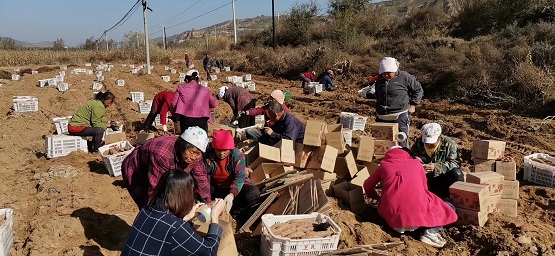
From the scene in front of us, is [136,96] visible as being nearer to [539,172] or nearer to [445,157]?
[445,157]

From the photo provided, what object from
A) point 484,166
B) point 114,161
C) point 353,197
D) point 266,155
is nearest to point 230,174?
point 266,155

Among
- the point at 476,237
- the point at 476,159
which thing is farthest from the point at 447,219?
the point at 476,159

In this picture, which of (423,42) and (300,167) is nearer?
(300,167)

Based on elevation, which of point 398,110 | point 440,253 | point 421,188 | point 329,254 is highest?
point 398,110

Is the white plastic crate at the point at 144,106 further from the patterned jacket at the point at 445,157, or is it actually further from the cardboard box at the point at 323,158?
the patterned jacket at the point at 445,157

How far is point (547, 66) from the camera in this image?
453 inches

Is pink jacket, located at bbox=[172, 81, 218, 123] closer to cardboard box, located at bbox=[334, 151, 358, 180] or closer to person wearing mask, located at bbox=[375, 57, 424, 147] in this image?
cardboard box, located at bbox=[334, 151, 358, 180]

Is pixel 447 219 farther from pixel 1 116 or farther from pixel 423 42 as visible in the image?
pixel 423 42

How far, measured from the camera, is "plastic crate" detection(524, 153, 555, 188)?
560 cm

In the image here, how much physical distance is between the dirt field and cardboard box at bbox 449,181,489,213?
9.0 inches

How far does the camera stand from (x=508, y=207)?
15.6 feet

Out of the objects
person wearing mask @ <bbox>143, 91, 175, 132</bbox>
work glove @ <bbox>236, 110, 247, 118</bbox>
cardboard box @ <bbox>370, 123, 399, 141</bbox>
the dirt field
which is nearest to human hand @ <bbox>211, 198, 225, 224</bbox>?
the dirt field

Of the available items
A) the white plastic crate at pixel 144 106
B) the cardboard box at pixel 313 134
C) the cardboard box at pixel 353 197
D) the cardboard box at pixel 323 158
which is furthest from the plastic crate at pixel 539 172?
the white plastic crate at pixel 144 106

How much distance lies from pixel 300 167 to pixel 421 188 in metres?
1.71
